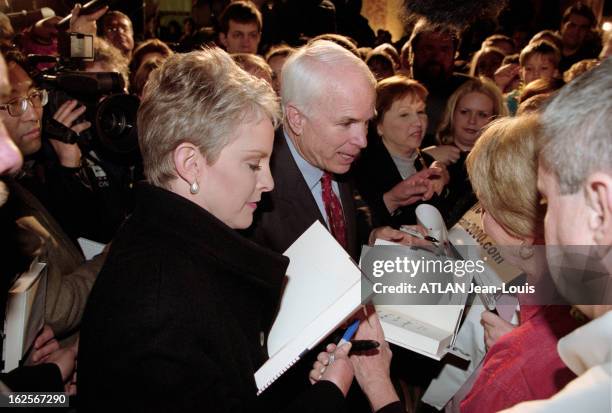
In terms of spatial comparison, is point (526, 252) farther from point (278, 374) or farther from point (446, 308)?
point (278, 374)

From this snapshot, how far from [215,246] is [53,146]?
1499 millimetres

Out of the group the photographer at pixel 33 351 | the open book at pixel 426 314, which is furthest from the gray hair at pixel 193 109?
the open book at pixel 426 314

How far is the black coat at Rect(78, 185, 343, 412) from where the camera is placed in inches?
41.5

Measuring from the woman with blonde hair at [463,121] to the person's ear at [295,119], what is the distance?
127 centimetres

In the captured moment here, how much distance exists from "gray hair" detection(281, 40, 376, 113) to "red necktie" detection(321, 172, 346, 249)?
0.32 meters

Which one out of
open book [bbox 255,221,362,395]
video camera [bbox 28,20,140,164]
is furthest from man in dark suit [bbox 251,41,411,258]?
video camera [bbox 28,20,140,164]

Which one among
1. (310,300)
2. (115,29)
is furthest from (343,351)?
(115,29)

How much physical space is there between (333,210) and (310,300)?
87cm

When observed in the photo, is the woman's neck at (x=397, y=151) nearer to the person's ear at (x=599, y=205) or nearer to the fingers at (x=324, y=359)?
the fingers at (x=324, y=359)

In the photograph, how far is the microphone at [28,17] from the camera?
356 centimetres

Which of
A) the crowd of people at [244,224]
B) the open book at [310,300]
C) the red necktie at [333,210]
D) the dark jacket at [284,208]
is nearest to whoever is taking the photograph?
the crowd of people at [244,224]

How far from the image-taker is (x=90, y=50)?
8.60 ft

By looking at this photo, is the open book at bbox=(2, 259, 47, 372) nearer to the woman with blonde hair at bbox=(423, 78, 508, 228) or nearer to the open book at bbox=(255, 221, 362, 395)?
the open book at bbox=(255, 221, 362, 395)

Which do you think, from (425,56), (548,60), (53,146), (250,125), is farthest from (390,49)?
(250,125)
